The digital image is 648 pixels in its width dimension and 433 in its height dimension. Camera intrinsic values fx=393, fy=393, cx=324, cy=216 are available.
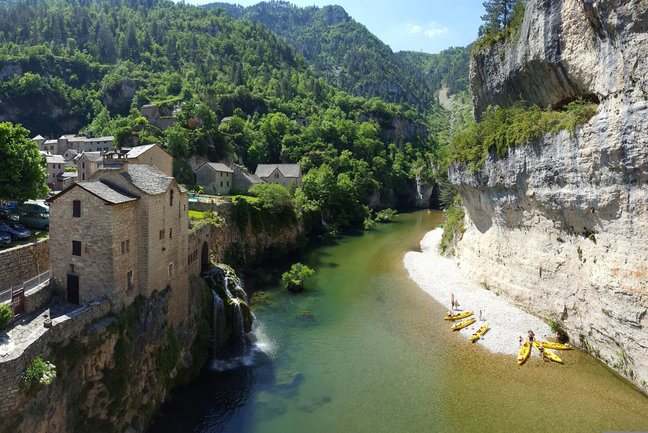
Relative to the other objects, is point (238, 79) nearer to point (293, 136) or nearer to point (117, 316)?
point (293, 136)

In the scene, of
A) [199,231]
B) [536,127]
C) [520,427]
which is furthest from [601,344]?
[199,231]

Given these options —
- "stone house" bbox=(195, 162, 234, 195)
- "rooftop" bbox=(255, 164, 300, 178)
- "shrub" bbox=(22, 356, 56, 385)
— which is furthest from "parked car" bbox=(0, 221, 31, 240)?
"rooftop" bbox=(255, 164, 300, 178)

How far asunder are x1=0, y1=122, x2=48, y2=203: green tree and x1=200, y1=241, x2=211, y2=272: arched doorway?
1258 cm

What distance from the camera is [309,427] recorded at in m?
19.3

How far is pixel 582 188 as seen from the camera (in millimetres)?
24328

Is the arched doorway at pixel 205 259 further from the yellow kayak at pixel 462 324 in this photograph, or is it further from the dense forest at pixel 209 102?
the dense forest at pixel 209 102

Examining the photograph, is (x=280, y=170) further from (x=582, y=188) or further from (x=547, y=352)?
(x=547, y=352)

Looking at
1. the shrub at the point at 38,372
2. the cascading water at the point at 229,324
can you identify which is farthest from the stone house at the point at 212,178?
the shrub at the point at 38,372

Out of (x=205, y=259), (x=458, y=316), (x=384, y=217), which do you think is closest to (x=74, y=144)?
(x=384, y=217)

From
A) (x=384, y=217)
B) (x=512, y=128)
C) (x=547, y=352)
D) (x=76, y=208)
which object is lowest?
(x=384, y=217)

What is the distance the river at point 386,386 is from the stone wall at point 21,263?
1003 cm

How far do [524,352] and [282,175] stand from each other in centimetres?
5395

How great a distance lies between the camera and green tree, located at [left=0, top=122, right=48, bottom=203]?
26.7 m

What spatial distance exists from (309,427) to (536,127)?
24479 millimetres
